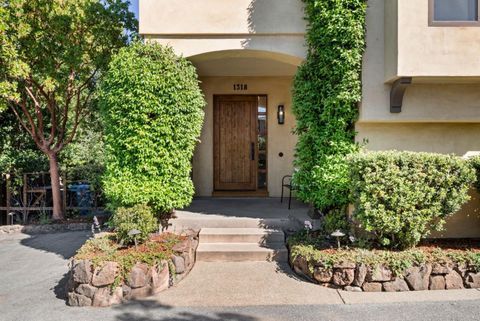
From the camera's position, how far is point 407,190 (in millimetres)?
4586

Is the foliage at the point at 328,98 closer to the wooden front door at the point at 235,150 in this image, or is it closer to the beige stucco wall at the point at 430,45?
the beige stucco wall at the point at 430,45

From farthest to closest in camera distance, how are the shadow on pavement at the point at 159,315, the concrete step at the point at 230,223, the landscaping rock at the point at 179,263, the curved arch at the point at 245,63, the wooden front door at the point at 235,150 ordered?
the wooden front door at the point at 235,150 < the curved arch at the point at 245,63 < the concrete step at the point at 230,223 < the landscaping rock at the point at 179,263 < the shadow on pavement at the point at 159,315

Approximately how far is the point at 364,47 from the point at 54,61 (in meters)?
6.12

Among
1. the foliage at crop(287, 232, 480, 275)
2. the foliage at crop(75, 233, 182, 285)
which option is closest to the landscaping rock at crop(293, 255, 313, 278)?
the foliage at crop(287, 232, 480, 275)

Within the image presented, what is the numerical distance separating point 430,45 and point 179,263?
16.1 feet

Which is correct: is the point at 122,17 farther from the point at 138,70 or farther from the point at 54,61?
the point at 138,70

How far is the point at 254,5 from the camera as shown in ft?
19.9

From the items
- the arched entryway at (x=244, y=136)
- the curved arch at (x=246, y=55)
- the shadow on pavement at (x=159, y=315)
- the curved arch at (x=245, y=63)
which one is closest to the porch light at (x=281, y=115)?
the arched entryway at (x=244, y=136)

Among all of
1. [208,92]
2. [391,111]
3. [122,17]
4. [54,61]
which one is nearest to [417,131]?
[391,111]

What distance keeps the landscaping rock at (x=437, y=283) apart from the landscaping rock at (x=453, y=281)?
0.06 metres

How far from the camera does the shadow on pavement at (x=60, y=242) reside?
6201mm

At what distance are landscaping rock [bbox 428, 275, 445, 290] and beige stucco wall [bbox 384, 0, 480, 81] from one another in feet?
9.56

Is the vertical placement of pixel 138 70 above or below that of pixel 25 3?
below

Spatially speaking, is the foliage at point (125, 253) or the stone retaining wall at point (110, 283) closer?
the stone retaining wall at point (110, 283)
